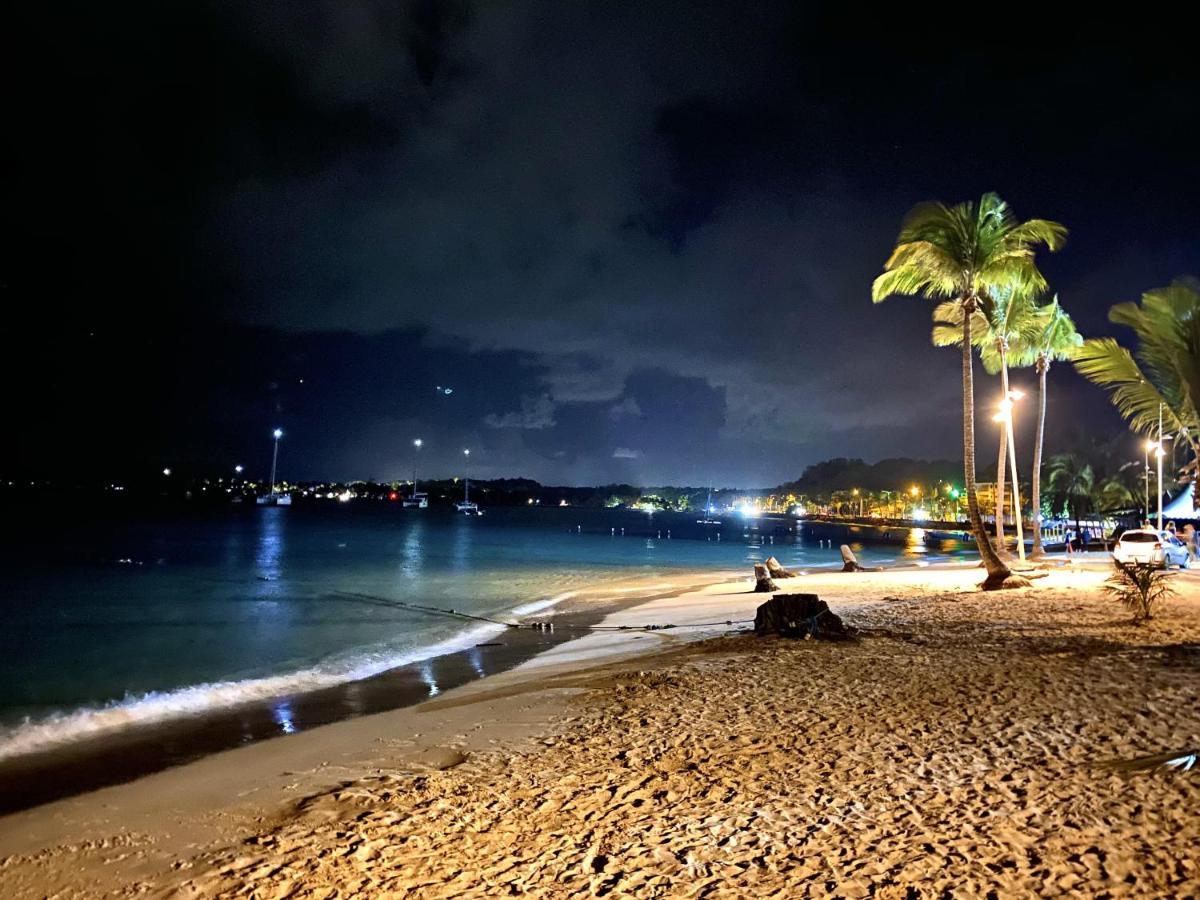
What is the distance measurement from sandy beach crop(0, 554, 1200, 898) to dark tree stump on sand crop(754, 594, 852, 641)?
1609mm

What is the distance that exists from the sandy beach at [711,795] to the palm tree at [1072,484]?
94.2m

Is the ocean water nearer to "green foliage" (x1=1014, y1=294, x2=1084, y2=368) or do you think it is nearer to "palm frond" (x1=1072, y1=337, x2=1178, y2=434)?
"palm frond" (x1=1072, y1=337, x2=1178, y2=434)

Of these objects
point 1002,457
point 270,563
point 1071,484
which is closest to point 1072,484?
point 1071,484

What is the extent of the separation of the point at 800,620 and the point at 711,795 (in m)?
7.45

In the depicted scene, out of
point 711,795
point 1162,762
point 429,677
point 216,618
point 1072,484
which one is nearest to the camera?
point 1162,762

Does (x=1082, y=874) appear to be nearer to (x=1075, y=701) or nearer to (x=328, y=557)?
(x=1075, y=701)

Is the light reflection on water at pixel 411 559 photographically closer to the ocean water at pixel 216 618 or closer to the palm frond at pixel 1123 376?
the ocean water at pixel 216 618

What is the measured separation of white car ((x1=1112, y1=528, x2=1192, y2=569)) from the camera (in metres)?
24.0

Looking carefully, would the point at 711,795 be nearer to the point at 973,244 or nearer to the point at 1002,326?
the point at 973,244

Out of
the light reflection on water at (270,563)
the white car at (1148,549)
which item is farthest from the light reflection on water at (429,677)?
the white car at (1148,549)

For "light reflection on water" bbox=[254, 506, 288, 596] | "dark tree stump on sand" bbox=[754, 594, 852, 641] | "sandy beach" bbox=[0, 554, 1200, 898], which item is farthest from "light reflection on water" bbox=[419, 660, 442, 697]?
"light reflection on water" bbox=[254, 506, 288, 596]

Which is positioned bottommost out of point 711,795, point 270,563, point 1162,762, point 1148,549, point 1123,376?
point 270,563

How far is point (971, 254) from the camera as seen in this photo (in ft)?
64.6

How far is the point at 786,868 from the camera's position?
4.50 m
